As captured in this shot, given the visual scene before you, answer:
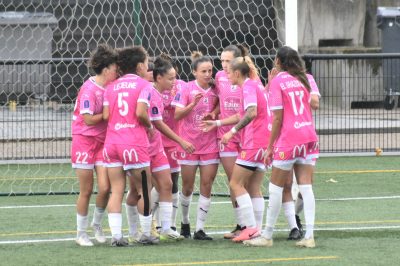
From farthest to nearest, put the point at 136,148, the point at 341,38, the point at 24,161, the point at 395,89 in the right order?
the point at 341,38, the point at 395,89, the point at 24,161, the point at 136,148

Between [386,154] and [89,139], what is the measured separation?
354 inches

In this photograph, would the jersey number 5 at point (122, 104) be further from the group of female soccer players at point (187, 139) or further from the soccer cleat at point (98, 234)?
the soccer cleat at point (98, 234)

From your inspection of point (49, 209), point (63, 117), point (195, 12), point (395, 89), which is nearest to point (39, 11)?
point (195, 12)

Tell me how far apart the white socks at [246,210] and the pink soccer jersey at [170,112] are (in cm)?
108

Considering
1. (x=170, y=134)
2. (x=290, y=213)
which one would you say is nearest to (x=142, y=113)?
(x=170, y=134)

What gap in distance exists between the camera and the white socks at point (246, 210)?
11000 mm

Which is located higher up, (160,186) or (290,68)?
(290,68)

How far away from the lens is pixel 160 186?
11.2 meters

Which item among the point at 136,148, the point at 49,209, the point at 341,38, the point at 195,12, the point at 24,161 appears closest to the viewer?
the point at 136,148

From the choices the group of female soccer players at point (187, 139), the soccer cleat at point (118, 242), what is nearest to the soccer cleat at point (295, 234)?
the group of female soccer players at point (187, 139)

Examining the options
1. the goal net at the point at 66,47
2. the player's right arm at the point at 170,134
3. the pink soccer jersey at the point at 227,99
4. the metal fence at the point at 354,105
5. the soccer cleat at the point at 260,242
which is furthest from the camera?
the metal fence at the point at 354,105

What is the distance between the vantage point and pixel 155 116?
11.0 metres

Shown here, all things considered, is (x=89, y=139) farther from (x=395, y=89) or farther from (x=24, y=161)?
(x=395, y=89)

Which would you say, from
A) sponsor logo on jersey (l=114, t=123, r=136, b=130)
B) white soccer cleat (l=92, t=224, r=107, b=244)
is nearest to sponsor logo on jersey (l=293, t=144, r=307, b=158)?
sponsor logo on jersey (l=114, t=123, r=136, b=130)
